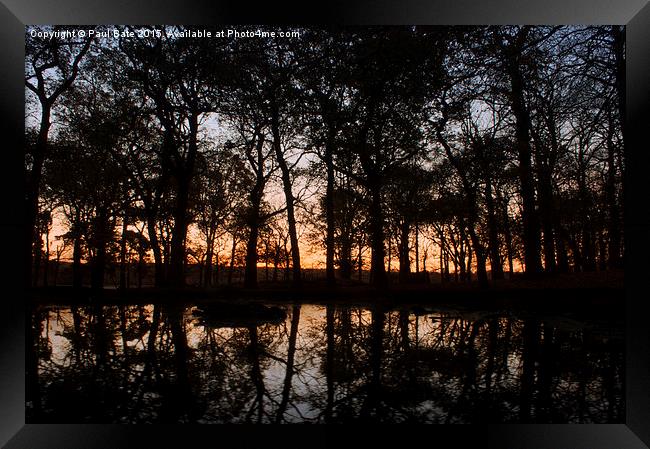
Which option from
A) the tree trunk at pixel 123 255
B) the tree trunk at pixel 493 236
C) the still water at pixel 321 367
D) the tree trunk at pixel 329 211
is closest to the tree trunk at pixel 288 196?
the tree trunk at pixel 329 211

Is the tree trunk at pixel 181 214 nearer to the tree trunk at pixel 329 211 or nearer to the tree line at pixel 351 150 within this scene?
the tree line at pixel 351 150

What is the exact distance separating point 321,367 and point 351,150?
111 inches

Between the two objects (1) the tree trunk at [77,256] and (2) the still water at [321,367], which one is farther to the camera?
(1) the tree trunk at [77,256]

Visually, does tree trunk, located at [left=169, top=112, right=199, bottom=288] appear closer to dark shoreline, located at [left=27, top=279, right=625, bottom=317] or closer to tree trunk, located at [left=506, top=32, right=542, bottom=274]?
dark shoreline, located at [left=27, top=279, right=625, bottom=317]

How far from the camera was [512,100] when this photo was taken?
4875mm

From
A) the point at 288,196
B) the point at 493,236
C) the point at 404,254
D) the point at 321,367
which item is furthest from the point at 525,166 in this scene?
the point at 321,367

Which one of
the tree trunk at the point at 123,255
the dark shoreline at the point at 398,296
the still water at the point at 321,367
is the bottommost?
the still water at the point at 321,367
